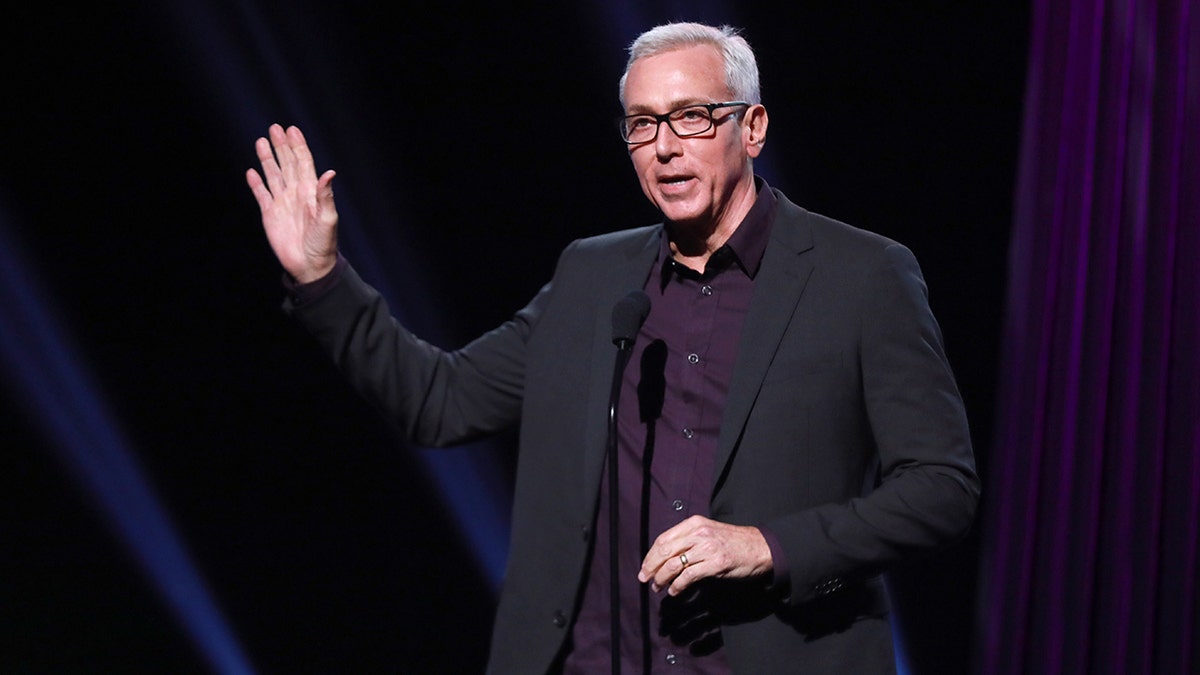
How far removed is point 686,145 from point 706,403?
39cm

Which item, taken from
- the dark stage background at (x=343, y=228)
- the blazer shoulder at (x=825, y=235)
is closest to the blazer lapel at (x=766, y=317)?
the blazer shoulder at (x=825, y=235)

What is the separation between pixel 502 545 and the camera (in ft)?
11.7

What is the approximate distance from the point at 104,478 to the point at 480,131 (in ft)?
4.71

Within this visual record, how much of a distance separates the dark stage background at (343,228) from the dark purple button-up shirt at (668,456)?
176 cm

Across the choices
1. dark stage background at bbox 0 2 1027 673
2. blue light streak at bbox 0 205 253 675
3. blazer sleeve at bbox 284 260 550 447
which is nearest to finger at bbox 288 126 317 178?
blazer sleeve at bbox 284 260 550 447

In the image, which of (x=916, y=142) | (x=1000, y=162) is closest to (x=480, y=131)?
(x=916, y=142)

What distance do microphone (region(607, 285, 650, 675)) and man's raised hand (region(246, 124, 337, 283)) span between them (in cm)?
48

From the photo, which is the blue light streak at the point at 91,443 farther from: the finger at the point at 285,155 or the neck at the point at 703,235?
the neck at the point at 703,235

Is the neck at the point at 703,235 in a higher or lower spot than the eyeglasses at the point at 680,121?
lower

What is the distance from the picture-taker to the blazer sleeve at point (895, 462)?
1.56 m

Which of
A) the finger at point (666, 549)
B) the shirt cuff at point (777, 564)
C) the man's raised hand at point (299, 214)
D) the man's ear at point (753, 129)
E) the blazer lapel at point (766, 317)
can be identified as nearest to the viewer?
the finger at point (666, 549)

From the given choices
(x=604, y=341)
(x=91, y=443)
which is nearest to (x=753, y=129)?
(x=604, y=341)

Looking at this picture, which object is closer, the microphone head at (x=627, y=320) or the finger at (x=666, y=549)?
the finger at (x=666, y=549)

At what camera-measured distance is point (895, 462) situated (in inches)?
64.7
